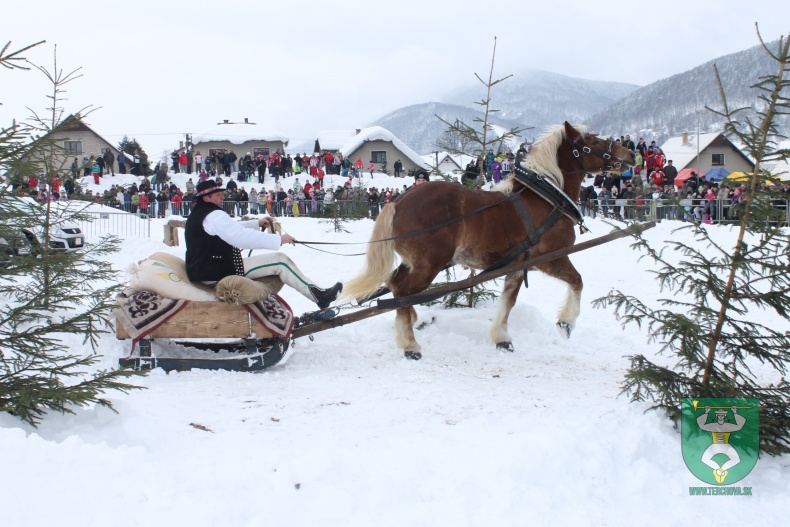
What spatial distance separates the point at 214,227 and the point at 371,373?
1.92 m

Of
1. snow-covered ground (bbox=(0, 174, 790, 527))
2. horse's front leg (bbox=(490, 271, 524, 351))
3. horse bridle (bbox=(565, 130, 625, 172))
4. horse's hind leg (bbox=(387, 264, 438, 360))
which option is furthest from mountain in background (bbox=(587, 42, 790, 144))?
snow-covered ground (bbox=(0, 174, 790, 527))

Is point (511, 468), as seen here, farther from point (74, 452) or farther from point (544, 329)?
point (544, 329)

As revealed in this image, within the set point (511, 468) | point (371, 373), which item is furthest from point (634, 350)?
point (511, 468)

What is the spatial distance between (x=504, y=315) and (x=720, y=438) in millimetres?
3285

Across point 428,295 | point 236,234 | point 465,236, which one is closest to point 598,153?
point 465,236

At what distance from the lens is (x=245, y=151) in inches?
1677

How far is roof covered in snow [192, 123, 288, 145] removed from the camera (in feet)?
139

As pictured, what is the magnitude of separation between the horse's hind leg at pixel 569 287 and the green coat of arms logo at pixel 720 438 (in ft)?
10.1

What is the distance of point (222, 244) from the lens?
5.99 m

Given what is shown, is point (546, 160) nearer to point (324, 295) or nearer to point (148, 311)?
point (324, 295)

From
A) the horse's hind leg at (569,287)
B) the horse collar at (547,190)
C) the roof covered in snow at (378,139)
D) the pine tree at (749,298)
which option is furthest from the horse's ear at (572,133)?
the roof covered in snow at (378,139)

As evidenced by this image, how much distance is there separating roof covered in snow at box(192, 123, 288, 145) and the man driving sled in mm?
37694

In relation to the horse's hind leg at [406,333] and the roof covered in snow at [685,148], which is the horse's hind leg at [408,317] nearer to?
the horse's hind leg at [406,333]

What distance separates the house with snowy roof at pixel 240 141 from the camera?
139ft
